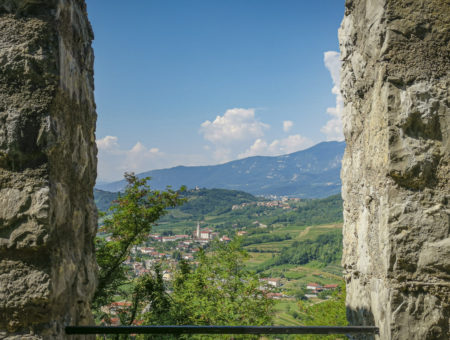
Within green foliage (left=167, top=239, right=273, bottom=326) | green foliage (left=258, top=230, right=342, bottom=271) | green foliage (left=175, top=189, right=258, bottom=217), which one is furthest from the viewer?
green foliage (left=175, top=189, right=258, bottom=217)

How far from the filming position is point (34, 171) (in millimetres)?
1633

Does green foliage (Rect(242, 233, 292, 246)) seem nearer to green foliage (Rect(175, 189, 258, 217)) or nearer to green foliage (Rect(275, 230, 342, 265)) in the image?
green foliage (Rect(275, 230, 342, 265))

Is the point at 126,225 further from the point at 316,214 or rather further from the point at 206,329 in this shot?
the point at 316,214

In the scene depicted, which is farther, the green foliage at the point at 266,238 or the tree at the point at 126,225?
the green foliage at the point at 266,238

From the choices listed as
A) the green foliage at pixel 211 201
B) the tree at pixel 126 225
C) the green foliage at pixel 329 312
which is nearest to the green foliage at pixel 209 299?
the tree at pixel 126 225

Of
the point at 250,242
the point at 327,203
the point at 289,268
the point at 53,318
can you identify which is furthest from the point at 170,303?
the point at 327,203

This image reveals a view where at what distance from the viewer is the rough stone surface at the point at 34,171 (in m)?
1.59

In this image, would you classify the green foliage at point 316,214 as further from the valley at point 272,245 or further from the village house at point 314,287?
the village house at point 314,287

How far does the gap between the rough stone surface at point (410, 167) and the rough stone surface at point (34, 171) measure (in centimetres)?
158

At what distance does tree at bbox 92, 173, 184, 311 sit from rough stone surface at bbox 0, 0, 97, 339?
8067 millimetres

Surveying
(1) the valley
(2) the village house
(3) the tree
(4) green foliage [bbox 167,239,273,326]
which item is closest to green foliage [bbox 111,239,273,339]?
(4) green foliage [bbox 167,239,273,326]

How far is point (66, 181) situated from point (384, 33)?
5.87 feet

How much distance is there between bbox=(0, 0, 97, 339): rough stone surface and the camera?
1589 millimetres

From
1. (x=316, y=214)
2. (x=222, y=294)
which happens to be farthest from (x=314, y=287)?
(x=316, y=214)
